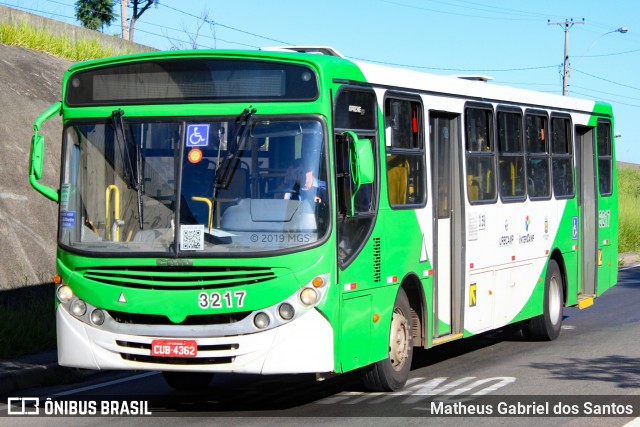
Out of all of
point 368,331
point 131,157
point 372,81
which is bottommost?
point 368,331

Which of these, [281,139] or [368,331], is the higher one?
[281,139]

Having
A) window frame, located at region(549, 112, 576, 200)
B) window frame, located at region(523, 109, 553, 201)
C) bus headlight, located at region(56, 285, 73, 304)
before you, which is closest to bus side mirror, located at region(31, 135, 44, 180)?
bus headlight, located at region(56, 285, 73, 304)

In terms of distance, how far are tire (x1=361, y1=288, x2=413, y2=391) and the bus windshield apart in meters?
1.84

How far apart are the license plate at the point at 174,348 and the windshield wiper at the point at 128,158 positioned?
984mm

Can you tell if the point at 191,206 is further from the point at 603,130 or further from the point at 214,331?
the point at 603,130

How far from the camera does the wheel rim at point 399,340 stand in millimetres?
10500

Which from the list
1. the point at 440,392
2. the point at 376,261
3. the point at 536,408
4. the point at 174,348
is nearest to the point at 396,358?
the point at 440,392

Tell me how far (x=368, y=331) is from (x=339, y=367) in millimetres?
708

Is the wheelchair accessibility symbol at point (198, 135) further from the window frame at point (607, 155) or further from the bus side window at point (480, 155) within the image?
the window frame at point (607, 155)

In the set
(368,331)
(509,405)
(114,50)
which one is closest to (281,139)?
(368,331)

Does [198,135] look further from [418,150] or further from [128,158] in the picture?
[418,150]

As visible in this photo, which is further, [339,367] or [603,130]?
[603,130]

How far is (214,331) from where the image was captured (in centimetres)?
886

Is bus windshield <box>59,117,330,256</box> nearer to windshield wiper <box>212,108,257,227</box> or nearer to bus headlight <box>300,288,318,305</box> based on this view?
windshield wiper <box>212,108,257,227</box>
